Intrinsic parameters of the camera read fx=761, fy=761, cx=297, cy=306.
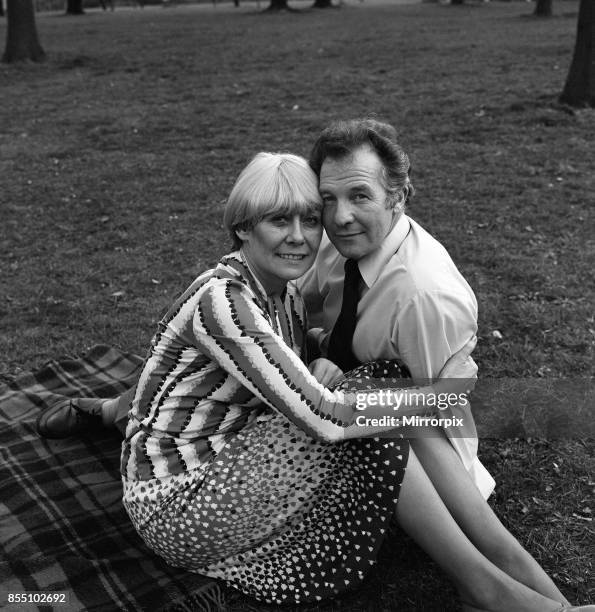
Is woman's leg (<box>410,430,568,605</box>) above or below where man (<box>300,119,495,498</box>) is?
below

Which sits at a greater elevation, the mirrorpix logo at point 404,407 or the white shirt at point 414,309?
the white shirt at point 414,309

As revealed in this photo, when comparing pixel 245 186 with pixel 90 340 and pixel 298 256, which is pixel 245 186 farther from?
pixel 90 340

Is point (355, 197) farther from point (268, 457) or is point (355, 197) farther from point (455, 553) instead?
point (455, 553)

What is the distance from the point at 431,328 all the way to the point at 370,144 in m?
0.77

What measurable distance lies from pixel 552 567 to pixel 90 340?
3281 millimetres

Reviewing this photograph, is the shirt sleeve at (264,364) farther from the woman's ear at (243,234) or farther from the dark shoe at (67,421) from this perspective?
the dark shoe at (67,421)

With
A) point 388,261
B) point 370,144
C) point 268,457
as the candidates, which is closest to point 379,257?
point 388,261

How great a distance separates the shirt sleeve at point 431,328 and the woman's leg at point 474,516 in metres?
0.28

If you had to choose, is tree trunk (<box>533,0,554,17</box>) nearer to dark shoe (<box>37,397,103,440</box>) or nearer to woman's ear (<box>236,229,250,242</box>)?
dark shoe (<box>37,397,103,440</box>)

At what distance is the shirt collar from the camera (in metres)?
3.13

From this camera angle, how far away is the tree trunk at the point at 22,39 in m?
16.6

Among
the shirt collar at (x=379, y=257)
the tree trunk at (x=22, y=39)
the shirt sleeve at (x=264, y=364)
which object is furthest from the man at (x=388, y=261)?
the tree trunk at (x=22, y=39)

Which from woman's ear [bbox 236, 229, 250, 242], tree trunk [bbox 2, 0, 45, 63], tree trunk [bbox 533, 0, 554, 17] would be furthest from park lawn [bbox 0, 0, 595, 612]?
tree trunk [bbox 533, 0, 554, 17]

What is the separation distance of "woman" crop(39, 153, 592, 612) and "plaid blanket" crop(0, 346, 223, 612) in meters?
0.18
